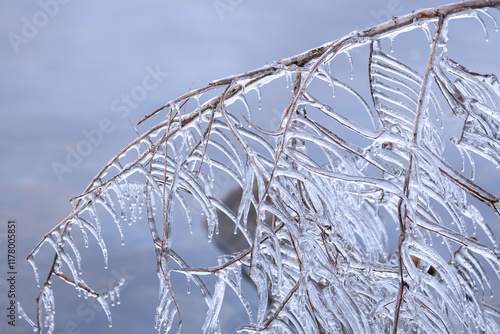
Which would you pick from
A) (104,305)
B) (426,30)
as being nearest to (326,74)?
(426,30)

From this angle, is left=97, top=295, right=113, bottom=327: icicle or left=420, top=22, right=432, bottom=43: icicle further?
left=97, top=295, right=113, bottom=327: icicle

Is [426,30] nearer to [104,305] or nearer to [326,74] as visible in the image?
[326,74]

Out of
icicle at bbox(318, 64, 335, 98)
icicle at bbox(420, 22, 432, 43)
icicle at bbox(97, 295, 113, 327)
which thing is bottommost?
icicle at bbox(97, 295, 113, 327)

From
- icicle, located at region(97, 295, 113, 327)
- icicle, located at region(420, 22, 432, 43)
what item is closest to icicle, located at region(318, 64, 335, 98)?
icicle, located at region(420, 22, 432, 43)

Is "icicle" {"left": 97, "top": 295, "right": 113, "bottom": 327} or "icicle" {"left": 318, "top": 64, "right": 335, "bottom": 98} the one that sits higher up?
"icicle" {"left": 318, "top": 64, "right": 335, "bottom": 98}

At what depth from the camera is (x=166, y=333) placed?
1.68 m

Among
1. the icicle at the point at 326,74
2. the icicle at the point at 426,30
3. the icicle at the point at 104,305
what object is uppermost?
the icicle at the point at 426,30

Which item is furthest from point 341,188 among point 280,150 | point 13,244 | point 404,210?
point 13,244

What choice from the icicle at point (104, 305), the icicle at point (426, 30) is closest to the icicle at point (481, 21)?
the icicle at point (426, 30)

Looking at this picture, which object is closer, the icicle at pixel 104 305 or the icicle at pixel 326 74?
the icicle at pixel 326 74

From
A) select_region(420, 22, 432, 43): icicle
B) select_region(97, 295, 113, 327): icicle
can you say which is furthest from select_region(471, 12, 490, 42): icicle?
select_region(97, 295, 113, 327): icicle

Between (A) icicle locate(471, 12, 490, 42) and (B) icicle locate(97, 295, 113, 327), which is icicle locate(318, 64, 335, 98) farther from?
(B) icicle locate(97, 295, 113, 327)

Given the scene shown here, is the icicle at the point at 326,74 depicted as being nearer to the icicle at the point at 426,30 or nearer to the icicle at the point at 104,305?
the icicle at the point at 426,30

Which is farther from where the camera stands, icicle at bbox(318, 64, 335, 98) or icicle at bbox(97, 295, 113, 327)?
icicle at bbox(97, 295, 113, 327)
